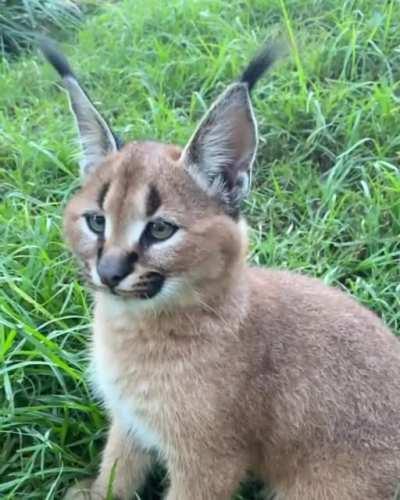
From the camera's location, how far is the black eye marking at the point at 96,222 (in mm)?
2924

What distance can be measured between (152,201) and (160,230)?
0.09 metres

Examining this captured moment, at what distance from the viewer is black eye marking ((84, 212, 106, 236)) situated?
2.92m

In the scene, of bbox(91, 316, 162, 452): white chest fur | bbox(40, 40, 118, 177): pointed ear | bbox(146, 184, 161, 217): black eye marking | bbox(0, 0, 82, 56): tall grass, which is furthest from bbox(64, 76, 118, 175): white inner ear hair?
bbox(0, 0, 82, 56): tall grass

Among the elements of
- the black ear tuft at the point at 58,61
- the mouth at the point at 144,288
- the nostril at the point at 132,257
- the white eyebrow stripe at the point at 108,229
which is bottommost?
the mouth at the point at 144,288

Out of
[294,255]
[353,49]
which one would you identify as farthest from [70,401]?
[353,49]

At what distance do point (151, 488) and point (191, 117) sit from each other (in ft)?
7.08

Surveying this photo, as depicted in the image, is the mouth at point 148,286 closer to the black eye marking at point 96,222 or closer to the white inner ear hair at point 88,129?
the black eye marking at point 96,222

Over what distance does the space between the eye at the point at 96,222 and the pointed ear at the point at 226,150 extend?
1.00 ft

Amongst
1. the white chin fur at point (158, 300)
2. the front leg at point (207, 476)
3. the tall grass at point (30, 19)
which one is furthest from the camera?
the tall grass at point (30, 19)

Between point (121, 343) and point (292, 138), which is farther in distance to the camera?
point (292, 138)

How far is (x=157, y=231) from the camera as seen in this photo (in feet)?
9.37

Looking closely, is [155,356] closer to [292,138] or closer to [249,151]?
[249,151]

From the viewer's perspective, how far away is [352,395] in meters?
3.14

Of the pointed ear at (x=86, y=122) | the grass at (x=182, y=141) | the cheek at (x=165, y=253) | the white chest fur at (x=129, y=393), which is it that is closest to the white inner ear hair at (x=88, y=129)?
the pointed ear at (x=86, y=122)
